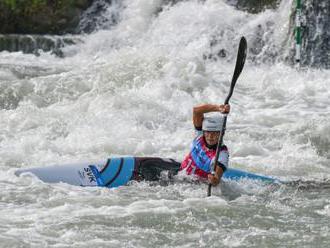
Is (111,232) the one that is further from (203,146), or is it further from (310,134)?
(310,134)

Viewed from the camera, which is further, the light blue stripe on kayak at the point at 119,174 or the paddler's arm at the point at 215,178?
the light blue stripe on kayak at the point at 119,174

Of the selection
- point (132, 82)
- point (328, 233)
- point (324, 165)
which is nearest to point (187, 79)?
point (132, 82)

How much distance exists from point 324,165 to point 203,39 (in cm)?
603

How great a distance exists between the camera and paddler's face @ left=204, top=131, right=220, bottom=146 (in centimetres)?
727

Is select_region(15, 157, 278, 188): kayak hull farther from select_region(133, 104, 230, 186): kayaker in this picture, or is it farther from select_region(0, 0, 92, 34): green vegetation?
select_region(0, 0, 92, 34): green vegetation

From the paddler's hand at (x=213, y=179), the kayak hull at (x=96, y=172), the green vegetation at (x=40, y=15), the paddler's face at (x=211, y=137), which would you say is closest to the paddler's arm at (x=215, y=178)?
the paddler's hand at (x=213, y=179)

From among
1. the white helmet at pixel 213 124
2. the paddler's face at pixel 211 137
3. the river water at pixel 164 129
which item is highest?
the white helmet at pixel 213 124

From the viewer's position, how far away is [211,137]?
287 inches

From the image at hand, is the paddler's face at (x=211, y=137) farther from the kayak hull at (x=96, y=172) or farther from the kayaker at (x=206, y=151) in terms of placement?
the kayak hull at (x=96, y=172)

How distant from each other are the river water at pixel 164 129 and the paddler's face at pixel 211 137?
0.44 meters

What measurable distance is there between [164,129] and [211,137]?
3321mm

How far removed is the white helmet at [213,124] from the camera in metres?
7.21

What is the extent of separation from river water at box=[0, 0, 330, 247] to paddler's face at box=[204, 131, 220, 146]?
441 mm

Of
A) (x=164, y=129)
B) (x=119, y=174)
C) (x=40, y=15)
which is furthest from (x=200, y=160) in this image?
(x=40, y=15)
